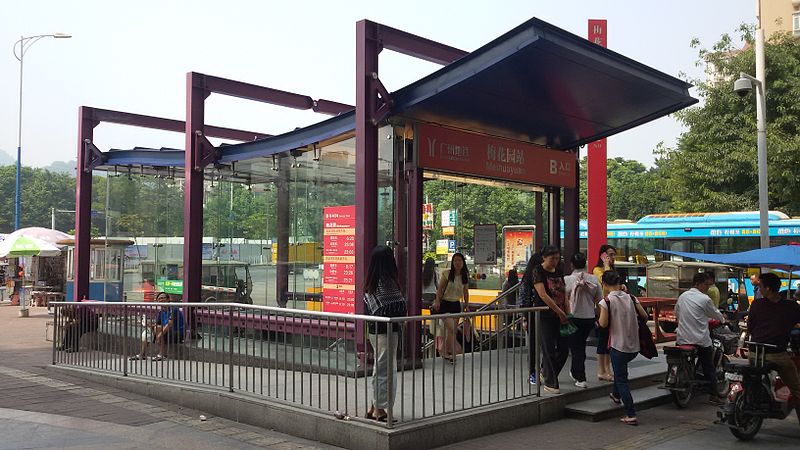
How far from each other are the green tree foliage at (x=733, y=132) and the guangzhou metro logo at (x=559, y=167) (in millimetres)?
14002

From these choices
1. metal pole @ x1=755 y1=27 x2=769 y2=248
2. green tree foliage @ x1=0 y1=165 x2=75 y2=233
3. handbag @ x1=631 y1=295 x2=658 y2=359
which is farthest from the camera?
green tree foliage @ x1=0 y1=165 x2=75 y2=233

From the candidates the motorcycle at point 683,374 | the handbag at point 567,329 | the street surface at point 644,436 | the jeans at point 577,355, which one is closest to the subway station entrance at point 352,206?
the street surface at point 644,436

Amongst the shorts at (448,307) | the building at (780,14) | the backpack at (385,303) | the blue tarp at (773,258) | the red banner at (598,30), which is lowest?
the shorts at (448,307)

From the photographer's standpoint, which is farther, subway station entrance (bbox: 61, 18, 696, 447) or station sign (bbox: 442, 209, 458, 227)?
station sign (bbox: 442, 209, 458, 227)

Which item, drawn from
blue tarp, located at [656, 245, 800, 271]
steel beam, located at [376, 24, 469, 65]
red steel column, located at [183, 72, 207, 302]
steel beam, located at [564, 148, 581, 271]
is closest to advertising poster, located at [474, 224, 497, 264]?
steel beam, located at [564, 148, 581, 271]

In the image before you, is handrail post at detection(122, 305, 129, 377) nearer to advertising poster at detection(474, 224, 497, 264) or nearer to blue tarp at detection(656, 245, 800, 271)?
advertising poster at detection(474, 224, 497, 264)

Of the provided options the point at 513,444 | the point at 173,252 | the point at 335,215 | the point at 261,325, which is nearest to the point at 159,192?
the point at 173,252

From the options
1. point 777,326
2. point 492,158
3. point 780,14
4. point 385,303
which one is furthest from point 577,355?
point 780,14

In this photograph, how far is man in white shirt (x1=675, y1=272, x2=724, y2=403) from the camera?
8.52 meters

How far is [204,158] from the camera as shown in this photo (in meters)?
11.9

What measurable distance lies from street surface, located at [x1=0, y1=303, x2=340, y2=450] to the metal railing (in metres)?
0.46

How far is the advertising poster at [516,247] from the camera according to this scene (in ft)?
44.3

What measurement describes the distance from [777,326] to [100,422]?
6969 millimetres

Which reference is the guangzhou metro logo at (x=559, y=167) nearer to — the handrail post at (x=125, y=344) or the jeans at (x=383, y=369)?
the jeans at (x=383, y=369)
